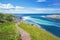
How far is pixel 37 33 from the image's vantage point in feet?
6.91

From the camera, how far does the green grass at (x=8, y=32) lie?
79.8 inches

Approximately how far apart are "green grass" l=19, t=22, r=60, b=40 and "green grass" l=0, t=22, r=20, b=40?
141mm

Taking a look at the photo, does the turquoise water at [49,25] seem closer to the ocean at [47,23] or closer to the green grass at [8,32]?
the ocean at [47,23]

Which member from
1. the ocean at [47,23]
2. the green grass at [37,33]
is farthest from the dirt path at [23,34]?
the ocean at [47,23]

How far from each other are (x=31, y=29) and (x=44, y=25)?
8.4 inches

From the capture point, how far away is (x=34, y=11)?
2.12 metres

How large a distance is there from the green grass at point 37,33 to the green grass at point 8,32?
0.46 feet

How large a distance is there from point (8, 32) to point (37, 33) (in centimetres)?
45

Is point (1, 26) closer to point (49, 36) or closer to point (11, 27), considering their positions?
point (11, 27)

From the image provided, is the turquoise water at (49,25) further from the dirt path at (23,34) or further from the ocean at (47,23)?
the dirt path at (23,34)

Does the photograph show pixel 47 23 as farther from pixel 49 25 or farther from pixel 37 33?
pixel 37 33

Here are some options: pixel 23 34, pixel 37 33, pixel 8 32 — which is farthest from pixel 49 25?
pixel 8 32

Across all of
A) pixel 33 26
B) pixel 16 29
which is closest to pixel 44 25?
pixel 33 26

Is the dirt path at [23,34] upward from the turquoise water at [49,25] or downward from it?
downward
